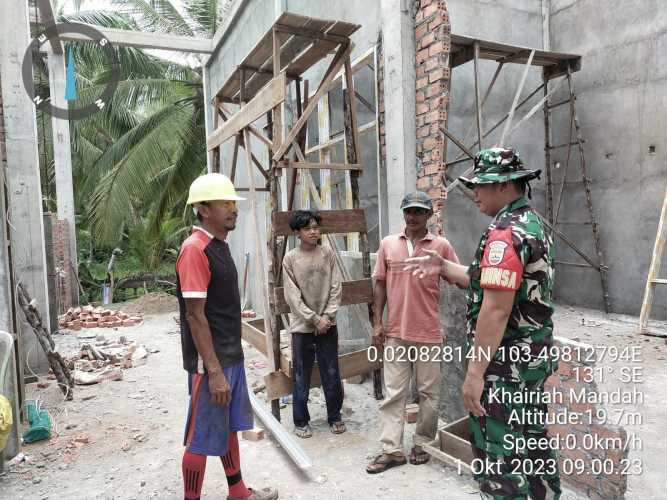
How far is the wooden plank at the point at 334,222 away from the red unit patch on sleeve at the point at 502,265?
218 centimetres

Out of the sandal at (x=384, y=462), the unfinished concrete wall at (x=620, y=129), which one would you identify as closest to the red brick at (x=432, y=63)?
the sandal at (x=384, y=462)

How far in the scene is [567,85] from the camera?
25.0ft

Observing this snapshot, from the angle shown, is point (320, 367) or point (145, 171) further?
point (145, 171)

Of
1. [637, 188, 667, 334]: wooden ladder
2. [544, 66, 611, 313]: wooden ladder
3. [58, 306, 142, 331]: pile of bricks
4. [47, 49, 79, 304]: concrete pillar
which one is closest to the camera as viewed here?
[637, 188, 667, 334]: wooden ladder

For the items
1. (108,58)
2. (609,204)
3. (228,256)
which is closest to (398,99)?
(228,256)

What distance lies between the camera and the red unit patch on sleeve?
1.89 metres

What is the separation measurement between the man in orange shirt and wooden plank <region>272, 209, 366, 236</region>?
823mm

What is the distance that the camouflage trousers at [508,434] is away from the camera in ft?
6.67

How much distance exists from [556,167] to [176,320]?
7459 millimetres

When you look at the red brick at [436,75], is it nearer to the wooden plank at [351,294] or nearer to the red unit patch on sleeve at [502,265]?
the wooden plank at [351,294]

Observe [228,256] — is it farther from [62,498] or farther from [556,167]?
[556,167]

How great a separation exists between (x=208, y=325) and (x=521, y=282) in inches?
61.4

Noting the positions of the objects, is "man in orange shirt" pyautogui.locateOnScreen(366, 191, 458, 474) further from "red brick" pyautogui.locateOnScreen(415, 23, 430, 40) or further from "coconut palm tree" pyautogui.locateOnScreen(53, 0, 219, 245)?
"coconut palm tree" pyautogui.locateOnScreen(53, 0, 219, 245)

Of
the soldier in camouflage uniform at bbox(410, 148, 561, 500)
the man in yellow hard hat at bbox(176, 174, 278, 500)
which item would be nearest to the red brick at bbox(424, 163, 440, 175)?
the soldier in camouflage uniform at bbox(410, 148, 561, 500)
